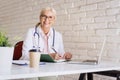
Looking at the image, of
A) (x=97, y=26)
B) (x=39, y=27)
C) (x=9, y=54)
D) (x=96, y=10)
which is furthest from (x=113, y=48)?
(x=9, y=54)

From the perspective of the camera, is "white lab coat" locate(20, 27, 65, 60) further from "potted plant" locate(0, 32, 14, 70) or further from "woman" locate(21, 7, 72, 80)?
"potted plant" locate(0, 32, 14, 70)

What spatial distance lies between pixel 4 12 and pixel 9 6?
24cm

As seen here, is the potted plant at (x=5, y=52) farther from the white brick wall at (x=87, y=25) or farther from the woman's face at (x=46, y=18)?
the woman's face at (x=46, y=18)

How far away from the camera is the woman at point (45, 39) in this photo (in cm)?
204

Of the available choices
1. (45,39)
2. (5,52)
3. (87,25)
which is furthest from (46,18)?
(5,52)

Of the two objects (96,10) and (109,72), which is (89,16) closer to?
(96,10)

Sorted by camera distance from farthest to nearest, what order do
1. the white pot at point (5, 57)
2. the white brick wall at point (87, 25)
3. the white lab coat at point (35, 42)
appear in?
the white brick wall at point (87, 25), the white lab coat at point (35, 42), the white pot at point (5, 57)

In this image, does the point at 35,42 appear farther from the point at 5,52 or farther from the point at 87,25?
the point at 5,52

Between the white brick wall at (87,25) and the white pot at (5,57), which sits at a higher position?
the white brick wall at (87,25)

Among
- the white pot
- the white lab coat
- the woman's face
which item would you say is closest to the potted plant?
the white pot

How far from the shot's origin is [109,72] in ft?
5.76

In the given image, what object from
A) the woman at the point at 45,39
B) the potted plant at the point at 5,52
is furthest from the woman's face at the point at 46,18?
the potted plant at the point at 5,52

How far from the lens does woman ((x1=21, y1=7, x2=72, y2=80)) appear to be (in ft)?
6.69

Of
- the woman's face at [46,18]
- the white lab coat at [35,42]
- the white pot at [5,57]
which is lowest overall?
the white pot at [5,57]
